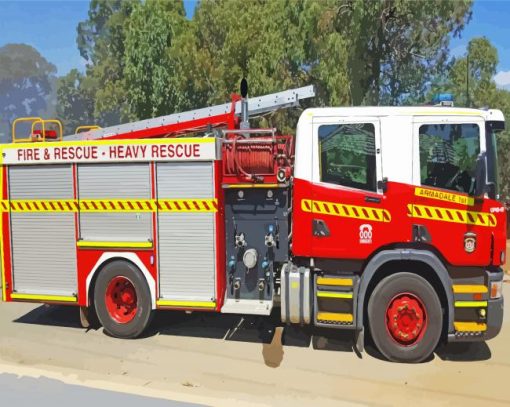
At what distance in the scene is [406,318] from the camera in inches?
224

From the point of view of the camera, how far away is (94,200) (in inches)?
254

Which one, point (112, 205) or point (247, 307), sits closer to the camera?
point (247, 307)

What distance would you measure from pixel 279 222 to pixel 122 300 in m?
2.33

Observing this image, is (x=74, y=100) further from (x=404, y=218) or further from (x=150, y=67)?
(x=404, y=218)

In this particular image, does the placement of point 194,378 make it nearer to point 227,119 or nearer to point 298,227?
point 298,227

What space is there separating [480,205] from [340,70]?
1346cm

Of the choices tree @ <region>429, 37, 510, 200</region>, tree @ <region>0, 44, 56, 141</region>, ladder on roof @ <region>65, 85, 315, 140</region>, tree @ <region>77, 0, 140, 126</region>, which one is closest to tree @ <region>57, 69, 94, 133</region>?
tree @ <region>77, 0, 140, 126</region>

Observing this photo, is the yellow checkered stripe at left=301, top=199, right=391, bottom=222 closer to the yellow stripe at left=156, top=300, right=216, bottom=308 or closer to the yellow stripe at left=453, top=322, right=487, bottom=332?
the yellow stripe at left=453, top=322, right=487, bottom=332

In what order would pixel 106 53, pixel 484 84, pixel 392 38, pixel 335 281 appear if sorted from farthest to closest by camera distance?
1. pixel 106 53
2. pixel 484 84
3. pixel 392 38
4. pixel 335 281

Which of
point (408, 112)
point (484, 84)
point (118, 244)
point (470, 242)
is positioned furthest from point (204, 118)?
point (484, 84)

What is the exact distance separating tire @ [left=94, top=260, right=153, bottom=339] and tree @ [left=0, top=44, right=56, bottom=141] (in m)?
147

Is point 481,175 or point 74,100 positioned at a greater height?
point 74,100

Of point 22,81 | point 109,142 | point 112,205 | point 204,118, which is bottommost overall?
point 112,205

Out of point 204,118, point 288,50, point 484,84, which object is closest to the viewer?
point 204,118
